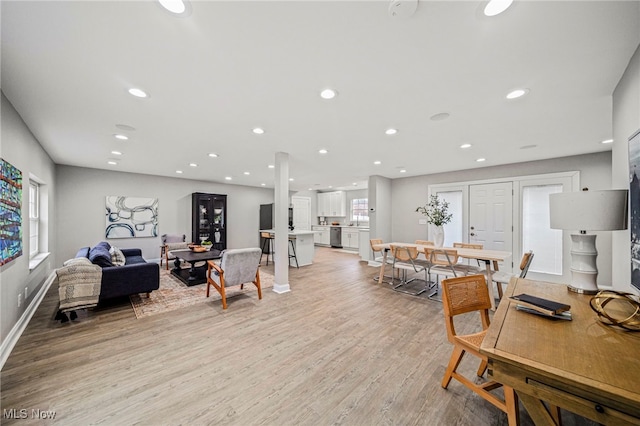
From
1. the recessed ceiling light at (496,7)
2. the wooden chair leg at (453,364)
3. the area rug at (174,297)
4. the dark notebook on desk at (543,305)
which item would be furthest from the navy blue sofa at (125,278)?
the recessed ceiling light at (496,7)

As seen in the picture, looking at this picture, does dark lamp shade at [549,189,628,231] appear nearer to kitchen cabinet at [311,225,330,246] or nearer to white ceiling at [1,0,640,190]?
white ceiling at [1,0,640,190]

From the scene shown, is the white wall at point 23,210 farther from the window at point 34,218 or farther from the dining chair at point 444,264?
the dining chair at point 444,264

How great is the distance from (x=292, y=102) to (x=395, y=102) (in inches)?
40.1

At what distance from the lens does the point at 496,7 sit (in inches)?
50.7

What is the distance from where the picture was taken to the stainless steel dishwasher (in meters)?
9.76

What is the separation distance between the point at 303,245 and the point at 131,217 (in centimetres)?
452

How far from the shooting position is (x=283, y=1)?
127 centimetres

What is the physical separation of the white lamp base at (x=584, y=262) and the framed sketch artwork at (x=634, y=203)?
17 cm

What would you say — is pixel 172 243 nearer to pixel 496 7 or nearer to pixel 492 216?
pixel 496 7

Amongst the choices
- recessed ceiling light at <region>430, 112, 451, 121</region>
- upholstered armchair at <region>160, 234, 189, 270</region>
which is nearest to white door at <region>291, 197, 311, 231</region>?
upholstered armchair at <region>160, 234, 189, 270</region>

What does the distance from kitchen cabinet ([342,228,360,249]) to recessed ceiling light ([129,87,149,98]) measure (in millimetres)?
7724

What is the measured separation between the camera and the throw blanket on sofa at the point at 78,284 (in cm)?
292

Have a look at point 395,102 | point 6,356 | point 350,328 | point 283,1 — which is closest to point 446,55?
point 395,102

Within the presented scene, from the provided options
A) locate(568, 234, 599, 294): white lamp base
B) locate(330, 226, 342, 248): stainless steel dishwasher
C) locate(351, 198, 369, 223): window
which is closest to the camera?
locate(568, 234, 599, 294): white lamp base
